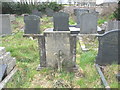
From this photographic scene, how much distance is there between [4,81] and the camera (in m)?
3.94

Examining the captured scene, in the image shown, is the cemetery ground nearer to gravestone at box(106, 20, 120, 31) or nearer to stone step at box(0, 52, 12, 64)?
stone step at box(0, 52, 12, 64)

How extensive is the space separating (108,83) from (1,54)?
2.65m

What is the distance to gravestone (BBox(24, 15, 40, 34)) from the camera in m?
9.31

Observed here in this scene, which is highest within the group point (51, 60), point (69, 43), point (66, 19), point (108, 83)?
point (66, 19)

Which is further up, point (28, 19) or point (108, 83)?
point (28, 19)

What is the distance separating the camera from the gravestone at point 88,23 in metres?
8.88

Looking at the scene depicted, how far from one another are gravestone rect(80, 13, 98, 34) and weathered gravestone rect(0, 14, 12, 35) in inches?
155

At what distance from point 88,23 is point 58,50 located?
15.6ft

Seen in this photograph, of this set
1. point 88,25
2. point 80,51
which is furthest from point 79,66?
point 88,25

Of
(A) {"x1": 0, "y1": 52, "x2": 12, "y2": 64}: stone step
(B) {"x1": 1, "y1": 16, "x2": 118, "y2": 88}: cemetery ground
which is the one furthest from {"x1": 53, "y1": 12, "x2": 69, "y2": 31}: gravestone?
(A) {"x1": 0, "y1": 52, "x2": 12, "y2": 64}: stone step

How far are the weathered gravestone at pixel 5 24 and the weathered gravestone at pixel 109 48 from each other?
6.13 m

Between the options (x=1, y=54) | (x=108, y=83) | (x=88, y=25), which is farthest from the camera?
(x=88, y=25)

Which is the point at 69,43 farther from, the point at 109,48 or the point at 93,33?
the point at 93,33

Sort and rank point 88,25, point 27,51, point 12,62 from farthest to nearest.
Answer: point 88,25, point 27,51, point 12,62
